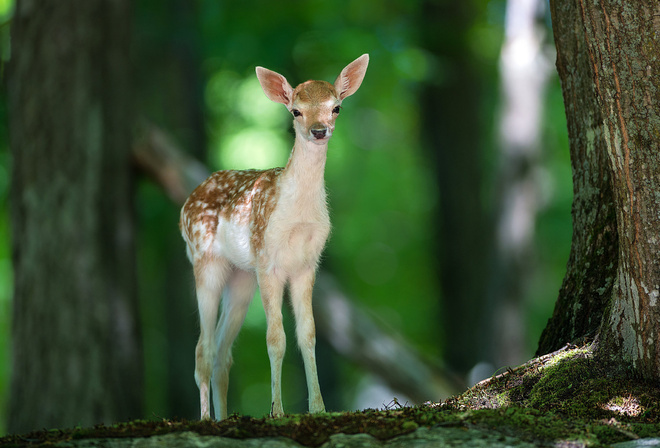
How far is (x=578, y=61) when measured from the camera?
539cm

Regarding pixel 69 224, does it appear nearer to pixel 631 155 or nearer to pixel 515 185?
pixel 515 185

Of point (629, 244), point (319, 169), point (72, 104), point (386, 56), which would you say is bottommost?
point (629, 244)

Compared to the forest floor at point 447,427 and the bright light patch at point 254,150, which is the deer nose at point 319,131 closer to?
the forest floor at point 447,427

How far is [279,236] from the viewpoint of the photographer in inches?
209

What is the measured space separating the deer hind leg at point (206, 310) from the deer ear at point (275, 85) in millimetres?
1309

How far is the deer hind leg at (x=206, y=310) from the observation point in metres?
5.54

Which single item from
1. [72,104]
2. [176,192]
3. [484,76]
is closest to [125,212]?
[176,192]

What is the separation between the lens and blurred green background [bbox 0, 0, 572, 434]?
457 inches

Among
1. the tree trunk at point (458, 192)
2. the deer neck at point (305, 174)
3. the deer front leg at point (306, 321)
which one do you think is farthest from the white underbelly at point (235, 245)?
the tree trunk at point (458, 192)

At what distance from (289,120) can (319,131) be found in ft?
23.2

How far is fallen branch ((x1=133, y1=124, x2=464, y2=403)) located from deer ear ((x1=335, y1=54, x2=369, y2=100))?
4504mm

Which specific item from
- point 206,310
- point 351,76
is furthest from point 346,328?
point 351,76

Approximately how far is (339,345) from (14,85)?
511 centimetres

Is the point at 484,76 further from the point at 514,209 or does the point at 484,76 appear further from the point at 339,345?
the point at 339,345
